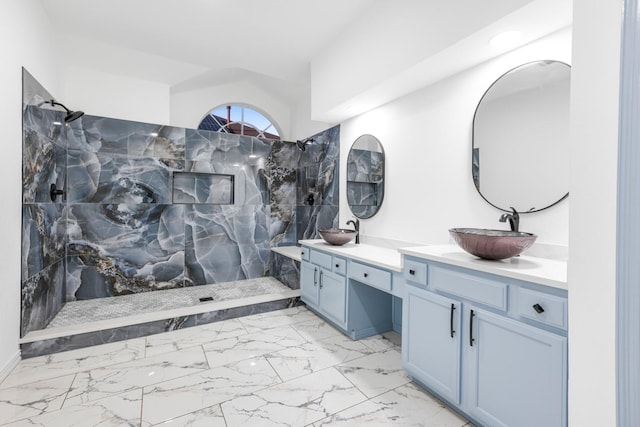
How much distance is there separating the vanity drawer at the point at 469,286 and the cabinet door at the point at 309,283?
1.54 meters

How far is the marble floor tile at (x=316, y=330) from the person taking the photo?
2.81 metres

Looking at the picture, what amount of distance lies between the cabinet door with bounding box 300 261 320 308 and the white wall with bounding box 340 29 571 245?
78 centimetres

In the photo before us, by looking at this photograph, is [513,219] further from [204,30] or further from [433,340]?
[204,30]

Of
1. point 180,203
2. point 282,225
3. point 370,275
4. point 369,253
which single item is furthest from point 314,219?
point 370,275

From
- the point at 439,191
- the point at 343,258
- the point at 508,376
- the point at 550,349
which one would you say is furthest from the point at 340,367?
the point at 439,191

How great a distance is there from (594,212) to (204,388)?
2285 mm

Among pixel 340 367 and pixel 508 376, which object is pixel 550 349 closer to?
pixel 508 376

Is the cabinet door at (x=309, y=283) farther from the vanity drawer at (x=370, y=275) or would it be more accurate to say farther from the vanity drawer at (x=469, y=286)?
the vanity drawer at (x=469, y=286)

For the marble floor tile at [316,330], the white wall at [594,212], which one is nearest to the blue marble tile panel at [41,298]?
the marble floor tile at [316,330]

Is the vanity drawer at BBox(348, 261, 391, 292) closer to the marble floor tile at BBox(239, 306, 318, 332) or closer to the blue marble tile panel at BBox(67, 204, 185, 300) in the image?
the marble floor tile at BBox(239, 306, 318, 332)

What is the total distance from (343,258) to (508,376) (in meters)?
1.54

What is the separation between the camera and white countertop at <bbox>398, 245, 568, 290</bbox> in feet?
4.35

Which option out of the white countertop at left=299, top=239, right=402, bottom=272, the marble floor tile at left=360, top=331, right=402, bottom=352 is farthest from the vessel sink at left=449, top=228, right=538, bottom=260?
the marble floor tile at left=360, top=331, right=402, bottom=352

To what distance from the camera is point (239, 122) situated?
4949 millimetres
